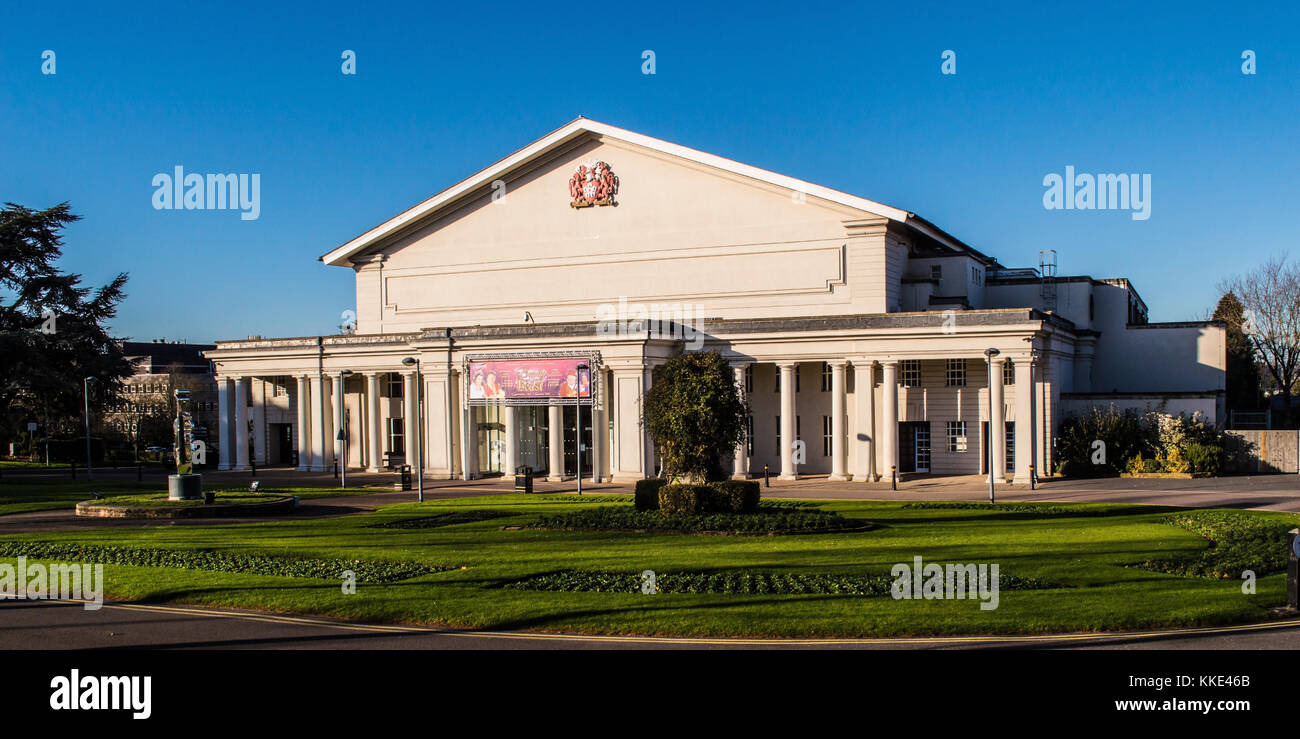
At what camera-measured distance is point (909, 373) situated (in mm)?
48156

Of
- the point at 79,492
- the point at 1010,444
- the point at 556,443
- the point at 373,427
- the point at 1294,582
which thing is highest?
the point at 373,427

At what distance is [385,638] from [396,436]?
151 ft

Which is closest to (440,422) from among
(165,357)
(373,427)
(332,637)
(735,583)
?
(373,427)

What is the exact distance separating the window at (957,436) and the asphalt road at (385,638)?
31403 millimetres

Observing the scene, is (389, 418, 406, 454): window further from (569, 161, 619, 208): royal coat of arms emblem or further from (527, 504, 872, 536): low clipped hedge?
(527, 504, 872, 536): low clipped hedge

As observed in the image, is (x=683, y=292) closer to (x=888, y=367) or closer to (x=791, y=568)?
(x=888, y=367)

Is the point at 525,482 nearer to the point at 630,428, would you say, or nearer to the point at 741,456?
the point at 630,428

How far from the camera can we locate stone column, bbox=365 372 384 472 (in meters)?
55.5

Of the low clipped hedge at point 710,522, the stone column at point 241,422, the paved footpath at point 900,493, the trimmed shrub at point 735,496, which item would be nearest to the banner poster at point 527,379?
the paved footpath at point 900,493

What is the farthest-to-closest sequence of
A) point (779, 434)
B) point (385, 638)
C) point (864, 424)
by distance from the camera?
point (779, 434)
point (864, 424)
point (385, 638)

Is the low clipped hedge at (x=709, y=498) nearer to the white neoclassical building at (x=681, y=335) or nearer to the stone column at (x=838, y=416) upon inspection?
the white neoclassical building at (x=681, y=335)

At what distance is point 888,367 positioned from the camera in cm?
4444

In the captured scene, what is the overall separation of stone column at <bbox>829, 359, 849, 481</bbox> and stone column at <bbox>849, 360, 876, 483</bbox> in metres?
0.63

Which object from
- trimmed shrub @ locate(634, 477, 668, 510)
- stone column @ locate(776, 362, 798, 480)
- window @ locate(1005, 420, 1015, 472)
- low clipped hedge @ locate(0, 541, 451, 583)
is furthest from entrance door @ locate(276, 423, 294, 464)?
window @ locate(1005, 420, 1015, 472)
